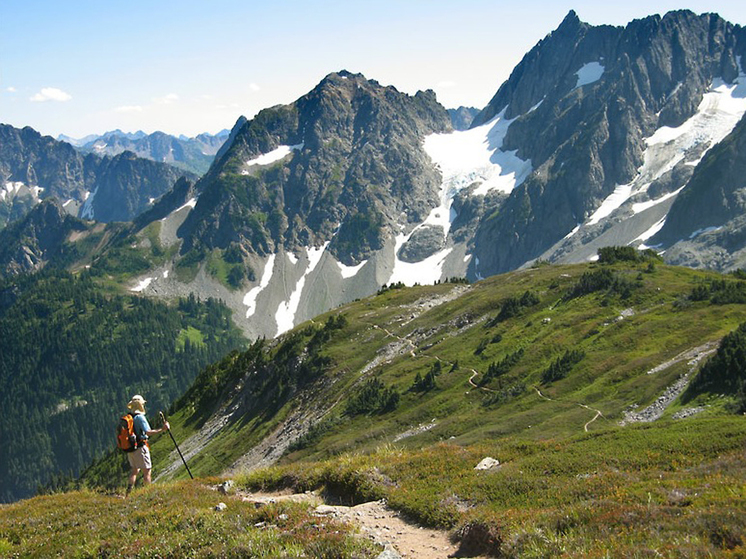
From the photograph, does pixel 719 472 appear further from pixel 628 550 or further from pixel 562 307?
pixel 562 307

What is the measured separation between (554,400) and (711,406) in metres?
14.6

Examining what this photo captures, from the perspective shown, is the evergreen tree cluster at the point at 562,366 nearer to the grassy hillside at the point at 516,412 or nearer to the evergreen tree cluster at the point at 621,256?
the grassy hillside at the point at 516,412

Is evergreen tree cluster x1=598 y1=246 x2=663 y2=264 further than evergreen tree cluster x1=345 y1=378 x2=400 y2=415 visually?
Yes

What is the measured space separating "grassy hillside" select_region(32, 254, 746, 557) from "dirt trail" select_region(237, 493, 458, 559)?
→ 0.54 m

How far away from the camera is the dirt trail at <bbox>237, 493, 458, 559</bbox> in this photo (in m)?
15.4

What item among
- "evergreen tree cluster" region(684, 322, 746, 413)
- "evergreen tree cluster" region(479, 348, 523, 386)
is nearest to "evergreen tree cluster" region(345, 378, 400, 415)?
"evergreen tree cluster" region(479, 348, 523, 386)

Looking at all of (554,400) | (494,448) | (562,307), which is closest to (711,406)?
(554,400)

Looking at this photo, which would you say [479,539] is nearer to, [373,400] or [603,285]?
[373,400]

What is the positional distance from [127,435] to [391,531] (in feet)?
37.7

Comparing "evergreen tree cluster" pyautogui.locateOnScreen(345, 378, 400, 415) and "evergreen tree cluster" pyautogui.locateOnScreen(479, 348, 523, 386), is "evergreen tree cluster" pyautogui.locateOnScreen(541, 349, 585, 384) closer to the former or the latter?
"evergreen tree cluster" pyautogui.locateOnScreen(479, 348, 523, 386)

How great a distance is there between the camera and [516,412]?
159ft

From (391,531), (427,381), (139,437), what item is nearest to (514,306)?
(427,381)

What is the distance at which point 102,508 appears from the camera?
764 inches

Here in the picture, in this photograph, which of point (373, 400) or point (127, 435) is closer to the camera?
point (127, 435)
